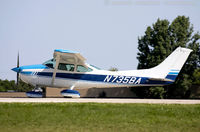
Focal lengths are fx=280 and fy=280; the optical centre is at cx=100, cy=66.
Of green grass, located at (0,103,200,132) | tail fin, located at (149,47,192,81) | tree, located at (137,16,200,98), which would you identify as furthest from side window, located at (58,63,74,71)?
tree, located at (137,16,200,98)

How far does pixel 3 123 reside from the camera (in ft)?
26.1

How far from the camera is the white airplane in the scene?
660 inches

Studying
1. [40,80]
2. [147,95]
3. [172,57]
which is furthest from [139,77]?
[147,95]

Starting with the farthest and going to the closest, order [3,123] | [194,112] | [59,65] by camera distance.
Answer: [59,65], [194,112], [3,123]

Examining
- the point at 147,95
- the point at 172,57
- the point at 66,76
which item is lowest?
the point at 147,95

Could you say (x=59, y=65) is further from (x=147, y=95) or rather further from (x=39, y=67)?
(x=147, y=95)

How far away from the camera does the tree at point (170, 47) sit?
29.2m

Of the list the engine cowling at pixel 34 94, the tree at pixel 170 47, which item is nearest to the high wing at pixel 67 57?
the engine cowling at pixel 34 94

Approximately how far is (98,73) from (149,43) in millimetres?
15008

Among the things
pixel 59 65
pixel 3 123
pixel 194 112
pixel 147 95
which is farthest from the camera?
pixel 147 95

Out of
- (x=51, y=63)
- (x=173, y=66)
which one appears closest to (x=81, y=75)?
(x=51, y=63)

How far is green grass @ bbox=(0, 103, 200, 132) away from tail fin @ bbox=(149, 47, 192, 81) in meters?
6.83

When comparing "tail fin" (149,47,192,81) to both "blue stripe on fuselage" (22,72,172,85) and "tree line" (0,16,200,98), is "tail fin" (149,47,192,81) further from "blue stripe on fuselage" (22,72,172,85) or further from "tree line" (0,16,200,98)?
"tree line" (0,16,200,98)

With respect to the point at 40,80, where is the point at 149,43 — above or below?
above
